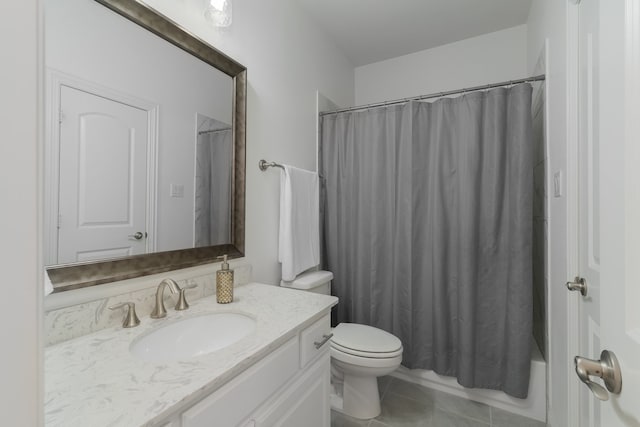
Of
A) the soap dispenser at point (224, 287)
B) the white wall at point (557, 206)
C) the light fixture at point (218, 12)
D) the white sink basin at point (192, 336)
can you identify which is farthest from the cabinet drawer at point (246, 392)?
the light fixture at point (218, 12)

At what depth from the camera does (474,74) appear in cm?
228

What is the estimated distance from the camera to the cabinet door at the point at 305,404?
82cm

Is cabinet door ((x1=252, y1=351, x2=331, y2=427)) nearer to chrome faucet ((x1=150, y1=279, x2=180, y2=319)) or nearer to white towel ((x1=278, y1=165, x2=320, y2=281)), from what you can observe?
chrome faucet ((x1=150, y1=279, x2=180, y2=319))

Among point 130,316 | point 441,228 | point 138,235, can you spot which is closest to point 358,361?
point 441,228

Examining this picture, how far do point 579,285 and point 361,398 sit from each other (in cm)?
120

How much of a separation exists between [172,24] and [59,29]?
1.24ft

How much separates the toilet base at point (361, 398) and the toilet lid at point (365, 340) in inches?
8.5

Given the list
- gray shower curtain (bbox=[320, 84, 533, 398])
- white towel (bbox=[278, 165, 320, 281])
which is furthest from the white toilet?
gray shower curtain (bbox=[320, 84, 533, 398])

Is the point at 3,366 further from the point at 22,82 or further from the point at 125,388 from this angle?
the point at 125,388

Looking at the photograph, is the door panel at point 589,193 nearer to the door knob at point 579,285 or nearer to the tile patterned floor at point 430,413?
the door knob at point 579,285

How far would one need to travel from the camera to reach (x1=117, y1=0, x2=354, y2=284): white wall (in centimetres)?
138

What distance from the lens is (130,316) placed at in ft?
2.96

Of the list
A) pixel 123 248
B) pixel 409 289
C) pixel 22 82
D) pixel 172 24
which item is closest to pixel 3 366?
pixel 22 82

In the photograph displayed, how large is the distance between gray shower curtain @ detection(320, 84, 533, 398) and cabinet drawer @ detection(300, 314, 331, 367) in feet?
3.08
